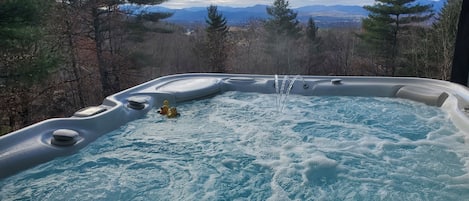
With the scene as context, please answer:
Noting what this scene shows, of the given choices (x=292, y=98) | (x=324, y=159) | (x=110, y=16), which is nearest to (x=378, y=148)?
(x=324, y=159)

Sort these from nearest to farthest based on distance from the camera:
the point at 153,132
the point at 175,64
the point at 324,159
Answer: the point at 324,159 → the point at 153,132 → the point at 175,64

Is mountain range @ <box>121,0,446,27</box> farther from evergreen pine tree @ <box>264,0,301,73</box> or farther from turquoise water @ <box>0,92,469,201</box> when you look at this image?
turquoise water @ <box>0,92,469,201</box>

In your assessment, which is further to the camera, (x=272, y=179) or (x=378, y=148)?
(x=378, y=148)

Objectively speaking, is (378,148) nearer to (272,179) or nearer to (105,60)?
(272,179)

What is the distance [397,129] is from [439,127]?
0.30 metres

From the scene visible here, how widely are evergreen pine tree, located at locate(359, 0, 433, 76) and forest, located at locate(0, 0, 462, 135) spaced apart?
0.08ft

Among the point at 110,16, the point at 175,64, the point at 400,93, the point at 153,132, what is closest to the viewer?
the point at 153,132

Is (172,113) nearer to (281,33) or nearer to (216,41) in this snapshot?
(216,41)

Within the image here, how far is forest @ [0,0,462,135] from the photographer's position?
4.78 meters

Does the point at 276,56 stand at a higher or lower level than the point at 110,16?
lower

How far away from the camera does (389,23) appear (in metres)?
9.01

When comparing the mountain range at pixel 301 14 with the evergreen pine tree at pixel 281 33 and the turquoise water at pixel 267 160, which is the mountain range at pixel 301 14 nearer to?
the evergreen pine tree at pixel 281 33

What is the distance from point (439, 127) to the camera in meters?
2.55

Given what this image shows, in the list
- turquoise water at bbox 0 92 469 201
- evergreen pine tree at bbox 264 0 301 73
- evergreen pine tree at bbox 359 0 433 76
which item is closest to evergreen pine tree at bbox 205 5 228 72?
evergreen pine tree at bbox 264 0 301 73
